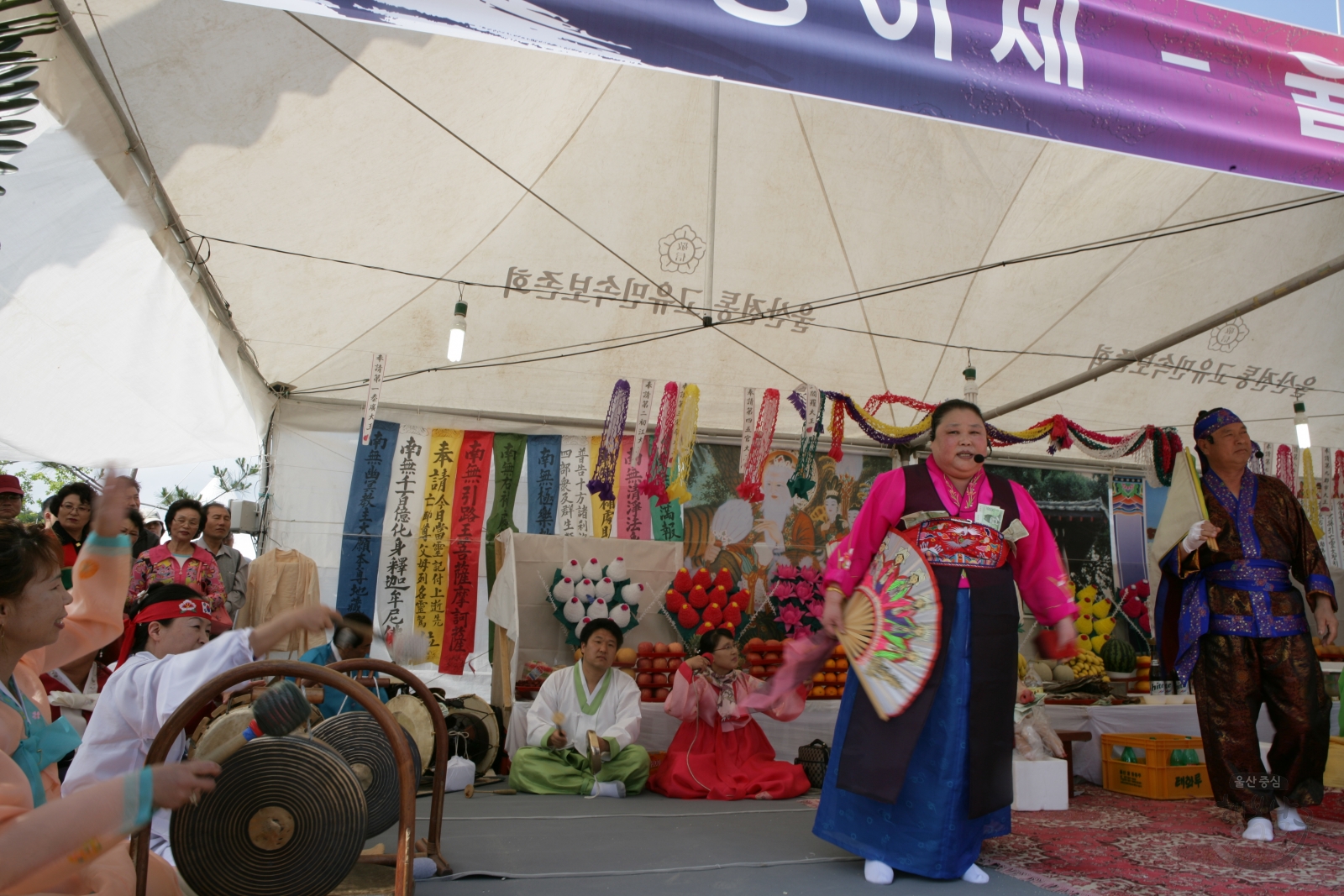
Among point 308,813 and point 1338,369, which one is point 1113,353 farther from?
point 308,813

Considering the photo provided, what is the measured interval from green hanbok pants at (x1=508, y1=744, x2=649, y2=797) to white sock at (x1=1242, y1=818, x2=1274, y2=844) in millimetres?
2886

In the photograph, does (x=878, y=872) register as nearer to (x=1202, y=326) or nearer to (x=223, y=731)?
(x=223, y=731)

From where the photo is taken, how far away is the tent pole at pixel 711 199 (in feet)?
17.7

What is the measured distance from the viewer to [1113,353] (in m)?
7.33

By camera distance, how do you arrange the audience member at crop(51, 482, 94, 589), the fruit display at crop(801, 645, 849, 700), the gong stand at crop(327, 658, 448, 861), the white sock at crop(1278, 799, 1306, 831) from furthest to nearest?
the fruit display at crop(801, 645, 849, 700)
the audience member at crop(51, 482, 94, 589)
the white sock at crop(1278, 799, 1306, 831)
the gong stand at crop(327, 658, 448, 861)

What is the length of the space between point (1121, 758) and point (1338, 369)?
207 inches

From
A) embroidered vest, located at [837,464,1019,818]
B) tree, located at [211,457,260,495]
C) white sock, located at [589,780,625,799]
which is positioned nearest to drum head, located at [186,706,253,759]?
embroidered vest, located at [837,464,1019,818]

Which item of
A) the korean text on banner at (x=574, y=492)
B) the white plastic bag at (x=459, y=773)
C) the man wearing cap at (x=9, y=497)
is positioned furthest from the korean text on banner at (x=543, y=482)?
the man wearing cap at (x=9, y=497)

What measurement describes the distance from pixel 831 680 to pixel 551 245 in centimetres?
350

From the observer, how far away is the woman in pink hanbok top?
4844 mm

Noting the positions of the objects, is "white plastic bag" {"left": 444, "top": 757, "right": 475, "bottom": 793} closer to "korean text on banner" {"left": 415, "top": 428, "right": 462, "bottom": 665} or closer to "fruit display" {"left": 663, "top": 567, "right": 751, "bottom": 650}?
"fruit display" {"left": 663, "top": 567, "right": 751, "bottom": 650}

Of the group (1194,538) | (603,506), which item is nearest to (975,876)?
(1194,538)

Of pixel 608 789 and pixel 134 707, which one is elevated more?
pixel 134 707

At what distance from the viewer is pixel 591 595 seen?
6000 mm
